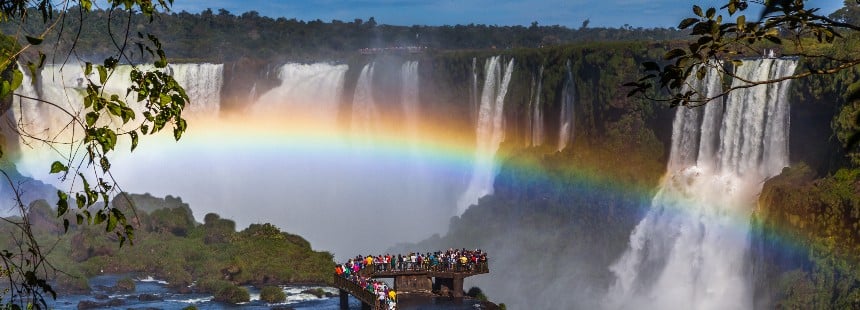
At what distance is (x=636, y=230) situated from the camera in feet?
172

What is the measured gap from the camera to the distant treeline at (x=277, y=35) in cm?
9100

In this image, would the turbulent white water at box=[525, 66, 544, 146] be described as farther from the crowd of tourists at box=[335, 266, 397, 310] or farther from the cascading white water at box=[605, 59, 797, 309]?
the crowd of tourists at box=[335, 266, 397, 310]

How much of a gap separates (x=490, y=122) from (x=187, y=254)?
1763 cm

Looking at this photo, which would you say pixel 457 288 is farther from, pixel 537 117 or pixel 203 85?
pixel 203 85

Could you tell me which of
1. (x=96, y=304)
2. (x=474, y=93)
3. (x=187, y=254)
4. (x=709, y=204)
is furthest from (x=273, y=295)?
(x=474, y=93)

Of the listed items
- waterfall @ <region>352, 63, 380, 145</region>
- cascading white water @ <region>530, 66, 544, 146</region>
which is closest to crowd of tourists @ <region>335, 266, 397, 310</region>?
→ cascading white water @ <region>530, 66, 544, 146</region>

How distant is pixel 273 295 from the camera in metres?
44.9

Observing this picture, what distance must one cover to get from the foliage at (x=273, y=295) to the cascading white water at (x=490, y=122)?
66.0ft

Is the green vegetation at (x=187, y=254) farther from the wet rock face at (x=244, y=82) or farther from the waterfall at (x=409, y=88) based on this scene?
the waterfall at (x=409, y=88)

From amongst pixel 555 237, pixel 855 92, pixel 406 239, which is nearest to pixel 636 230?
pixel 555 237

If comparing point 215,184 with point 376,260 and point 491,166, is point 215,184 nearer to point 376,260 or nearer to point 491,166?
point 491,166

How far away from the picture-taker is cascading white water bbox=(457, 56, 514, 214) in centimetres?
6191

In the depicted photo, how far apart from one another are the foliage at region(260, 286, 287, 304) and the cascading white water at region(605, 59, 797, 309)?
1272 cm

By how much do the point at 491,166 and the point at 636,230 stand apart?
13232 mm
